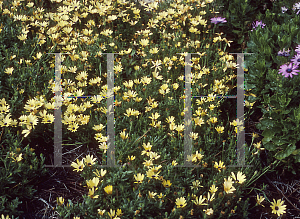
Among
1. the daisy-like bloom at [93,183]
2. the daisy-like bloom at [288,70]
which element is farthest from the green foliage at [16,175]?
the daisy-like bloom at [288,70]

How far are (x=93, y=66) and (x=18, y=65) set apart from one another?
84 cm

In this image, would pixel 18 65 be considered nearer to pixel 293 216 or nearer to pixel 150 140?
pixel 150 140

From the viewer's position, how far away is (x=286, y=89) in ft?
8.82

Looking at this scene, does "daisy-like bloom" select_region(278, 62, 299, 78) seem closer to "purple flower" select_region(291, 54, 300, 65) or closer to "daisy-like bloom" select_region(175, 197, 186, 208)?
"purple flower" select_region(291, 54, 300, 65)

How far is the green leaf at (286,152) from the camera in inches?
103

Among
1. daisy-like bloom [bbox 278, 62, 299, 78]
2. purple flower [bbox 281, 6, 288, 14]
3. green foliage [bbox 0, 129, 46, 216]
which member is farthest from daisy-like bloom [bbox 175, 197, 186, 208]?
purple flower [bbox 281, 6, 288, 14]

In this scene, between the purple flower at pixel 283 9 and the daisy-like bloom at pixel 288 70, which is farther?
the purple flower at pixel 283 9

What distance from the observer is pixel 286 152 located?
2.64m

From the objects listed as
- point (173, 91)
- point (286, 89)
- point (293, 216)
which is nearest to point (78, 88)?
point (173, 91)

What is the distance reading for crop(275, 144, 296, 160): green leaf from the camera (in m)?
2.61

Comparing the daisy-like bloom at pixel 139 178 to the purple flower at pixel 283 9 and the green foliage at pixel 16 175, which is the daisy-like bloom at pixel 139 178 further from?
the purple flower at pixel 283 9

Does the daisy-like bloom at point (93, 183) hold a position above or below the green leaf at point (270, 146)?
below

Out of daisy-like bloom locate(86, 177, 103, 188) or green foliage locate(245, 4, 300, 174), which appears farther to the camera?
green foliage locate(245, 4, 300, 174)

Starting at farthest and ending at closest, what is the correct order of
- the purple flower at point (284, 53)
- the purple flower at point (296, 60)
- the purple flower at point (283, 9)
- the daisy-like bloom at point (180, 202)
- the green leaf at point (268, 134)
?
the purple flower at point (283, 9) → the purple flower at point (284, 53) → the purple flower at point (296, 60) → the green leaf at point (268, 134) → the daisy-like bloom at point (180, 202)
